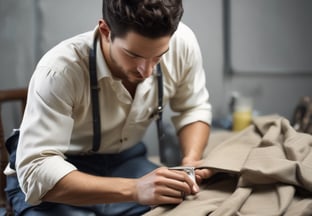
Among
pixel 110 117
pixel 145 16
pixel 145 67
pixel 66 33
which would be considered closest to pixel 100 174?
pixel 110 117

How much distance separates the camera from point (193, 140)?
1.21 m

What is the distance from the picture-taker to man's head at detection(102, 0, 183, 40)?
84 centimetres

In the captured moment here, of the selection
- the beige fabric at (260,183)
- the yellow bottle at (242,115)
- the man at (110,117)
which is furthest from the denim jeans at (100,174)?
the yellow bottle at (242,115)

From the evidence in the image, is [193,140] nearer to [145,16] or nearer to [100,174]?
[100,174]

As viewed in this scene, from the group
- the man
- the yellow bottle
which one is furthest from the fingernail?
the yellow bottle

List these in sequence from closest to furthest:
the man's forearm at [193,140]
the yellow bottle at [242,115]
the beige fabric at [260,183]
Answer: the beige fabric at [260,183] → the man's forearm at [193,140] → the yellow bottle at [242,115]

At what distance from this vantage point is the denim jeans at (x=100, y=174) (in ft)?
3.35

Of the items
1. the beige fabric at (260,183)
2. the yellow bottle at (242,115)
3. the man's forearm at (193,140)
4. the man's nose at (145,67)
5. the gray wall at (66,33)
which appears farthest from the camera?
the yellow bottle at (242,115)

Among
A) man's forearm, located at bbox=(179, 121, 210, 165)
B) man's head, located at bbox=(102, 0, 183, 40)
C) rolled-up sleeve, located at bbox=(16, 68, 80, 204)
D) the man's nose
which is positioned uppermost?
man's head, located at bbox=(102, 0, 183, 40)

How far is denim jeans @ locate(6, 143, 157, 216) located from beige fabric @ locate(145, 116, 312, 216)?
0.23m

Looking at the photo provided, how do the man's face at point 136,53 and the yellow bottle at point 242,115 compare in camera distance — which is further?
the yellow bottle at point 242,115

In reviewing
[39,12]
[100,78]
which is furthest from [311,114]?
[39,12]

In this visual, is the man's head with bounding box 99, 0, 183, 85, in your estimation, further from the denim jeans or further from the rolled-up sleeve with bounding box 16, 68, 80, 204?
the denim jeans

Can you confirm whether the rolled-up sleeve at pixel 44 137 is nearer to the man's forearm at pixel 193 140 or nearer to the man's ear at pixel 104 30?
the man's ear at pixel 104 30
